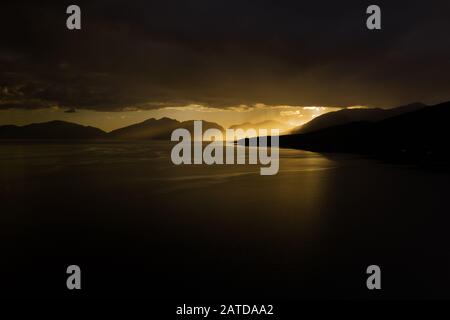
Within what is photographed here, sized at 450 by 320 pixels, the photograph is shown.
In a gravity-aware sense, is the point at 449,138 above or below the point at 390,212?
above

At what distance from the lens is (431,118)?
378 feet

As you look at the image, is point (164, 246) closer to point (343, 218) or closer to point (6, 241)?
point (6, 241)

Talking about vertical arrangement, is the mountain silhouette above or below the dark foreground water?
above

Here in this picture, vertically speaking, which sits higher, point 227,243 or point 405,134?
point 405,134

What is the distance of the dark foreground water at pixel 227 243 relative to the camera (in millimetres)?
9523

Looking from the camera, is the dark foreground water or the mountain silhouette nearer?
the dark foreground water

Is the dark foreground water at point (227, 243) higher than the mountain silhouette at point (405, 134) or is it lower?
lower

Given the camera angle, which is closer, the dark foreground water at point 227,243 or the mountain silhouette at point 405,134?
the dark foreground water at point 227,243

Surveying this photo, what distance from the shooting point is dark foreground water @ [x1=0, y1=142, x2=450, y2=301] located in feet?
31.2

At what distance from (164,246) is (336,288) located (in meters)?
6.28

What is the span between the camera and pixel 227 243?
12.9 meters

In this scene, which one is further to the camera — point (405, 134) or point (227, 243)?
point (405, 134)
